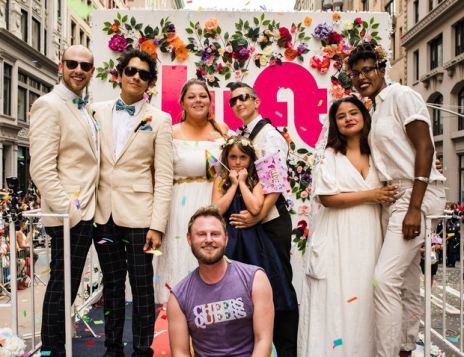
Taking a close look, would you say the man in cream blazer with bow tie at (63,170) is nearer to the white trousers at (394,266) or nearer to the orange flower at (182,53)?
the white trousers at (394,266)

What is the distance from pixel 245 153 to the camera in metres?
3.12

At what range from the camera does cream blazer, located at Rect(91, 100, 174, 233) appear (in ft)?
9.94

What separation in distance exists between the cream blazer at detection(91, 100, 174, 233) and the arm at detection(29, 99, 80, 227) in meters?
0.24

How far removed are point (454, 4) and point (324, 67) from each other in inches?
795

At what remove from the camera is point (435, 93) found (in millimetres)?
24469

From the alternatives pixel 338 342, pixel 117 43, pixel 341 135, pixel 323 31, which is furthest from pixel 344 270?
pixel 117 43

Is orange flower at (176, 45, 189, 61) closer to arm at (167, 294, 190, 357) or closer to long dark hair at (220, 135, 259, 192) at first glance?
long dark hair at (220, 135, 259, 192)

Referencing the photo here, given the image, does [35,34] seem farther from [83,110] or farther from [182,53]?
[83,110]

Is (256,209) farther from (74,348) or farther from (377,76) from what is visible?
(74,348)

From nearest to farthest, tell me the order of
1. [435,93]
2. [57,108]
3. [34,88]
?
1. [57,108]
2. [435,93]
3. [34,88]

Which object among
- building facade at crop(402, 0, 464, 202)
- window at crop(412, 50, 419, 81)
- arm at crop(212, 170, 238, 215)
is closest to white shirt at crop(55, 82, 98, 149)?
arm at crop(212, 170, 238, 215)

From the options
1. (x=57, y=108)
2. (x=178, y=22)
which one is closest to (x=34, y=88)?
(x=178, y=22)

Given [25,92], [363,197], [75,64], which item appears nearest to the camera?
[363,197]

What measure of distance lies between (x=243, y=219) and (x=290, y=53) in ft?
8.46
